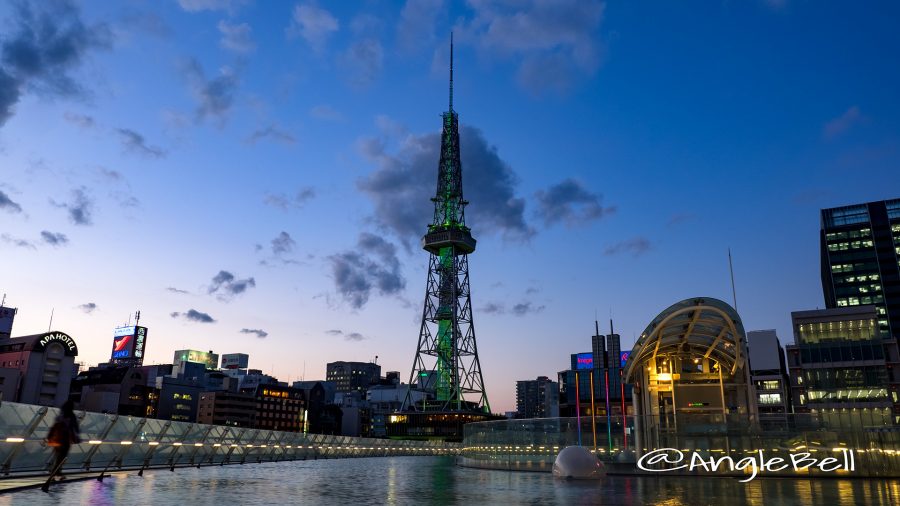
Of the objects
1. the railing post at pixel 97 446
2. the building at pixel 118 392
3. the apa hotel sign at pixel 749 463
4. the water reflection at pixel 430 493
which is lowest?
the water reflection at pixel 430 493

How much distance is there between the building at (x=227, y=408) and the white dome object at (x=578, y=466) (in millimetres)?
159827

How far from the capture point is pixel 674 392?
3719cm

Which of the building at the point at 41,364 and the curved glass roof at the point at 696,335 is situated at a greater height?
the building at the point at 41,364

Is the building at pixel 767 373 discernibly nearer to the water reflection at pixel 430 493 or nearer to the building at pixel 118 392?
the water reflection at pixel 430 493

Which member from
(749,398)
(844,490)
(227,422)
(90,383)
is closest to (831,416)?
(749,398)

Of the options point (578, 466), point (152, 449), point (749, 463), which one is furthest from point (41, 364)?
point (749, 463)

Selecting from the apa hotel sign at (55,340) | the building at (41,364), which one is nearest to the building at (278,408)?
the apa hotel sign at (55,340)

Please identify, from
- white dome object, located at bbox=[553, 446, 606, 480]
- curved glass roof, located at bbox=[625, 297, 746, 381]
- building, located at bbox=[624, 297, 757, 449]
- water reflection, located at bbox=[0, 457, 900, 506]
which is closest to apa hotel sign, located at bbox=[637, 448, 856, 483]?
building, located at bbox=[624, 297, 757, 449]

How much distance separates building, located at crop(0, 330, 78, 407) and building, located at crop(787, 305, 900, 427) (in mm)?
136357

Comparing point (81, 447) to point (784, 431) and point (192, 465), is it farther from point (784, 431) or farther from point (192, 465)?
point (784, 431)

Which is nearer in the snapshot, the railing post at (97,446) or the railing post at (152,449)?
the railing post at (97,446)

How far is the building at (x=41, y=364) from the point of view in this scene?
135 metres

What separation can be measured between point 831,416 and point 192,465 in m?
29.7

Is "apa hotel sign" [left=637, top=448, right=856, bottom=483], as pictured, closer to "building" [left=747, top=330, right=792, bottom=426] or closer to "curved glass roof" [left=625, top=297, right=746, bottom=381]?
"curved glass roof" [left=625, top=297, right=746, bottom=381]
